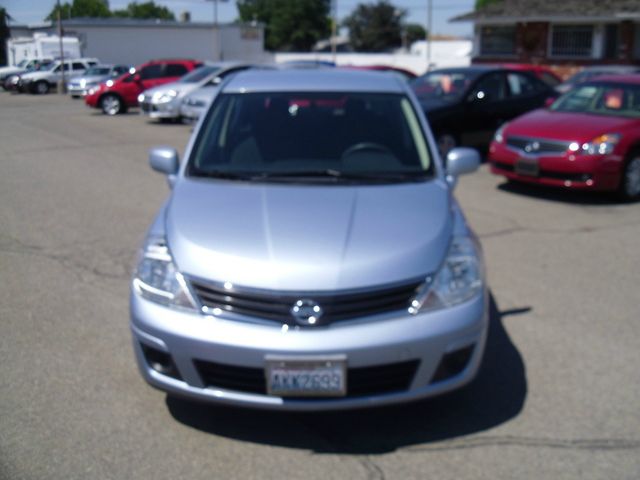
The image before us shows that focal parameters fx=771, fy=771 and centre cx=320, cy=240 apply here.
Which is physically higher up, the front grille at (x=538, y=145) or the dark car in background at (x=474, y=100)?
the dark car in background at (x=474, y=100)

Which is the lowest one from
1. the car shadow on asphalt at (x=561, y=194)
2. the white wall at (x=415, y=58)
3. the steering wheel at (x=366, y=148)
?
the car shadow on asphalt at (x=561, y=194)

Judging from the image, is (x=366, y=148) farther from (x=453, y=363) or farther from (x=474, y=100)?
(x=474, y=100)

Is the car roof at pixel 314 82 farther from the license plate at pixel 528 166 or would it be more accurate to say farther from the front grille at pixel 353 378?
the license plate at pixel 528 166

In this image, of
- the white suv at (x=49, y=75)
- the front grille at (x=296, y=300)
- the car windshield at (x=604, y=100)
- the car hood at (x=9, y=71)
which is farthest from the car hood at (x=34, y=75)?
the front grille at (x=296, y=300)

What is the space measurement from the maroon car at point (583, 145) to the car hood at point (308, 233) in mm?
5150

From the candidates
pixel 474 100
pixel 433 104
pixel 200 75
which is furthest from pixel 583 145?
pixel 200 75

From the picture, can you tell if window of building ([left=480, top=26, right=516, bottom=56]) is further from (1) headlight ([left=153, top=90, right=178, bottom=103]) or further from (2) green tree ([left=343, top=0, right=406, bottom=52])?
(2) green tree ([left=343, top=0, right=406, bottom=52])

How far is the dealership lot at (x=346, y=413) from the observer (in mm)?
3570

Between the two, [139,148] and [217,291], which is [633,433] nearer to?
[217,291]

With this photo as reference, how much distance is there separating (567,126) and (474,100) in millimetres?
3117

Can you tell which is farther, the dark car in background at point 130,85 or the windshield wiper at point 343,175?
the dark car in background at point 130,85

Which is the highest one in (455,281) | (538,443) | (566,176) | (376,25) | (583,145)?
(376,25)

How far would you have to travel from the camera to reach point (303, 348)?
3.40 metres

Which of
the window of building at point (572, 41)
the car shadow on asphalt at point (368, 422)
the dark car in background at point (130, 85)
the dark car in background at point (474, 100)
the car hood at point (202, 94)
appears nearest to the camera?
the car shadow on asphalt at point (368, 422)
